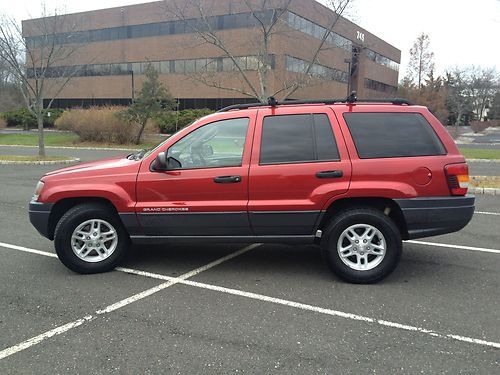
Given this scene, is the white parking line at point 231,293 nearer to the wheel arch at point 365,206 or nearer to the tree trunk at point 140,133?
the wheel arch at point 365,206

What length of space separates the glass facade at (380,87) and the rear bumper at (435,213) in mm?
57633

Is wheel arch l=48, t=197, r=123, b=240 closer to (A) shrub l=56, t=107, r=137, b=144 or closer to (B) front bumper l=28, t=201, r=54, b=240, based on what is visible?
(B) front bumper l=28, t=201, r=54, b=240

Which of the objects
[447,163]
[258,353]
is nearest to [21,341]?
[258,353]

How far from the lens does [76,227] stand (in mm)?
4480

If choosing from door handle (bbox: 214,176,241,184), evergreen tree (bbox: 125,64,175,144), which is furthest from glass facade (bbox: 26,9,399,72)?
door handle (bbox: 214,176,241,184)

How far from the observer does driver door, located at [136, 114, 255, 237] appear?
4.29 m

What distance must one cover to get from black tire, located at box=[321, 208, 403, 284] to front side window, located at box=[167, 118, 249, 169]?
1237mm

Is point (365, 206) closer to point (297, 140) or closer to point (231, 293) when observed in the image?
point (297, 140)

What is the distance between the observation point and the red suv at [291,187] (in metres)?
4.20

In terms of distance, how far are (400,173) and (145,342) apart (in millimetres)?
2858

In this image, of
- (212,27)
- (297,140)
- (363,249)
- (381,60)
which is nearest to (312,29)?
(212,27)

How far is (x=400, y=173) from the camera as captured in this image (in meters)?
4.18

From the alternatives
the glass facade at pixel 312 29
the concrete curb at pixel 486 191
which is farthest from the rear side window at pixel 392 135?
the glass facade at pixel 312 29

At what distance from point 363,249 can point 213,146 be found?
6.27 feet
